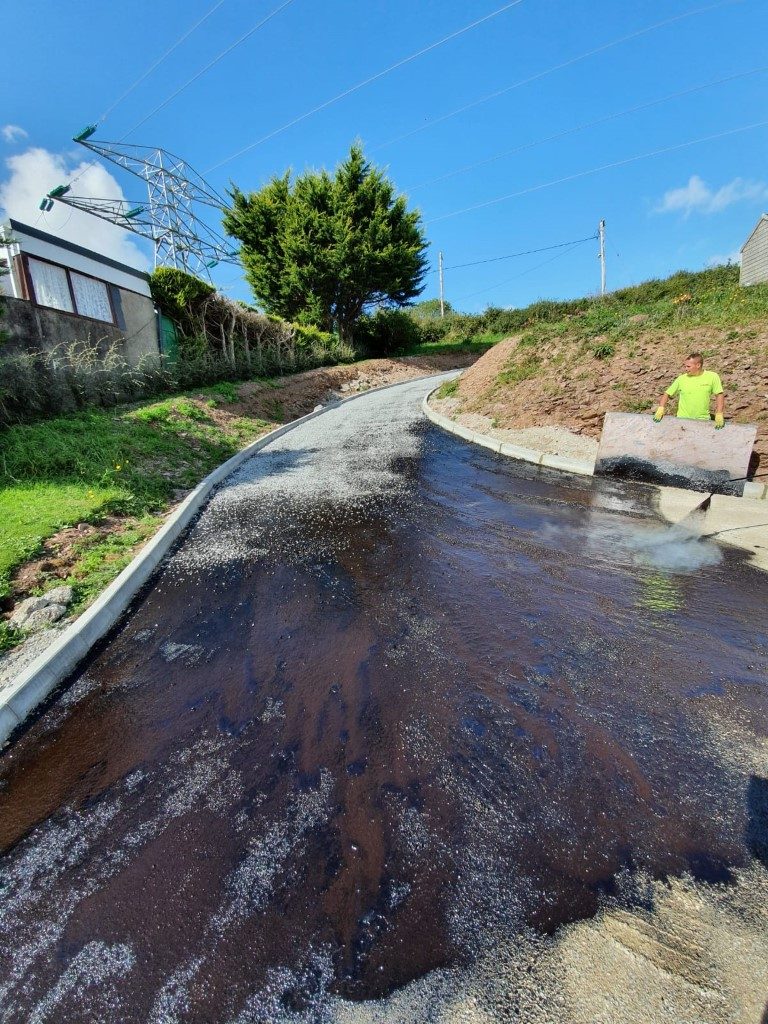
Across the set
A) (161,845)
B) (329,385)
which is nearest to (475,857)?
(161,845)

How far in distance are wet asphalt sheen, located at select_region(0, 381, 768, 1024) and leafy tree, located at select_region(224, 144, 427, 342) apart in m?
24.1

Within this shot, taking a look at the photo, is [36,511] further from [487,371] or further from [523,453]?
[487,371]

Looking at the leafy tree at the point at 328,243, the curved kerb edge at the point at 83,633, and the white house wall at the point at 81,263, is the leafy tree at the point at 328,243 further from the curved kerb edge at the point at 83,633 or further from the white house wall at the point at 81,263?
the curved kerb edge at the point at 83,633

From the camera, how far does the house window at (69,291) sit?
11.3 m

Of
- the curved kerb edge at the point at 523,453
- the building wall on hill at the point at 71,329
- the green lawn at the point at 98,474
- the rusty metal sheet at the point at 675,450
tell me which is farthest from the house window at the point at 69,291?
the rusty metal sheet at the point at 675,450

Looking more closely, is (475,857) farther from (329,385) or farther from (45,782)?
(329,385)

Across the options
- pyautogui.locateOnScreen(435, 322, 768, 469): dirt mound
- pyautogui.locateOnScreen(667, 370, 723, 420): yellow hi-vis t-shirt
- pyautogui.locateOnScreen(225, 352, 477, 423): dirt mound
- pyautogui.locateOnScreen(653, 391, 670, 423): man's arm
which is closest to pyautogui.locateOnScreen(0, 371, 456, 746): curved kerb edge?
pyautogui.locateOnScreen(653, 391, 670, 423): man's arm

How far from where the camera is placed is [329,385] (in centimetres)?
1897

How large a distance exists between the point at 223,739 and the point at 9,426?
26.9ft

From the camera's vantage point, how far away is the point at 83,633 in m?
3.64

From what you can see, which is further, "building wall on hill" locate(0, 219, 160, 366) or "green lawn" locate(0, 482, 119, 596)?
"building wall on hill" locate(0, 219, 160, 366)

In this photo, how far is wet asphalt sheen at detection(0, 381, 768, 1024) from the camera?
5.51 ft

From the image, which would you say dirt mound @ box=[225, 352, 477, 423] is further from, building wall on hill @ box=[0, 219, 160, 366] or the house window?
the house window

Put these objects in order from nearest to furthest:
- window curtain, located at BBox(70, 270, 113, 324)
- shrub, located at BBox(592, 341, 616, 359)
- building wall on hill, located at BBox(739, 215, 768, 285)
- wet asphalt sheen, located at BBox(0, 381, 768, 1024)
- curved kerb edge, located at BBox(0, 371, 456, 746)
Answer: wet asphalt sheen, located at BBox(0, 381, 768, 1024) → curved kerb edge, located at BBox(0, 371, 456, 746) → shrub, located at BBox(592, 341, 616, 359) → window curtain, located at BBox(70, 270, 113, 324) → building wall on hill, located at BBox(739, 215, 768, 285)
